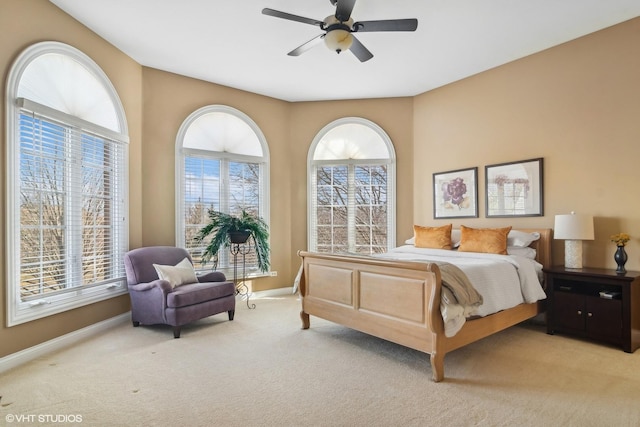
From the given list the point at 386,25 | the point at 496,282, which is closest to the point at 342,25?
the point at 386,25

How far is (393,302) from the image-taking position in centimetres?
300

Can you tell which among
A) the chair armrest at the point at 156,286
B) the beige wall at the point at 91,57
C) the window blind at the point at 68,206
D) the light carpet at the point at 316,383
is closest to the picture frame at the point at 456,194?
the light carpet at the point at 316,383

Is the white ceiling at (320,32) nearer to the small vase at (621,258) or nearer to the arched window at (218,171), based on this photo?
the arched window at (218,171)

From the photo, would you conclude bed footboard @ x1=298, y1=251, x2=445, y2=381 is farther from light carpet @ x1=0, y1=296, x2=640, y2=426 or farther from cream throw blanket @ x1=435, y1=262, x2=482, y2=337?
light carpet @ x1=0, y1=296, x2=640, y2=426

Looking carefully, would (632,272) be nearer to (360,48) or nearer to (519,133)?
(519,133)

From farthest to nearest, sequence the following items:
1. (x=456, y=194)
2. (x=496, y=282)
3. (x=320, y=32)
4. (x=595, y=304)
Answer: (x=456, y=194), (x=320, y=32), (x=595, y=304), (x=496, y=282)

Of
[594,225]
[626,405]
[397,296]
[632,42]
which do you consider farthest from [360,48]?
[626,405]

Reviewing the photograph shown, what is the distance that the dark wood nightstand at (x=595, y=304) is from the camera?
125 inches

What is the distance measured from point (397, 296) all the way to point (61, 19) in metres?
4.08

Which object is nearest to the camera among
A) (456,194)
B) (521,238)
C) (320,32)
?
(320,32)

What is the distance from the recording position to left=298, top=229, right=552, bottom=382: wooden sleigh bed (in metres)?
2.69

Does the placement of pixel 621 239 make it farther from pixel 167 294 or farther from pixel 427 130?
pixel 167 294

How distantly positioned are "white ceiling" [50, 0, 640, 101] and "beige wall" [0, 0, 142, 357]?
16 cm

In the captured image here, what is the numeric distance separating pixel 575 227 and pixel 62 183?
5.14 m
